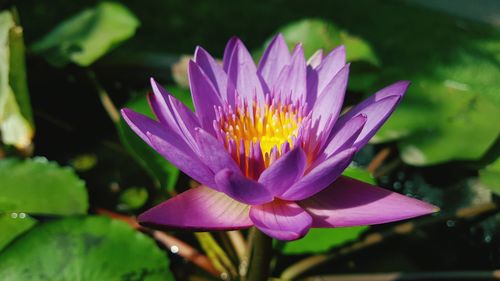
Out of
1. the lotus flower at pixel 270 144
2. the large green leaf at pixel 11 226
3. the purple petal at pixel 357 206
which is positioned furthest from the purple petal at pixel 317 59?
the large green leaf at pixel 11 226

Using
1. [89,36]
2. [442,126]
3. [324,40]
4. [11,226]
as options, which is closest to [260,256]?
[11,226]

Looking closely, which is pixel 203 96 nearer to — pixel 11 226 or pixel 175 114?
pixel 175 114

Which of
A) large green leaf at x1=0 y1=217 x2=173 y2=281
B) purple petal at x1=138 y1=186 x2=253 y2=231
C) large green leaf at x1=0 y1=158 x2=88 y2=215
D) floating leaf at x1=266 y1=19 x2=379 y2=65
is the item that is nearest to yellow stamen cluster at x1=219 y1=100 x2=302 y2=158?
purple petal at x1=138 y1=186 x2=253 y2=231

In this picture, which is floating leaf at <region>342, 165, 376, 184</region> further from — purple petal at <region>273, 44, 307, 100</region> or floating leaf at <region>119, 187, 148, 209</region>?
floating leaf at <region>119, 187, 148, 209</region>

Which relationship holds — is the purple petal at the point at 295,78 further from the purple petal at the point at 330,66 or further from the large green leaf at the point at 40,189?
the large green leaf at the point at 40,189

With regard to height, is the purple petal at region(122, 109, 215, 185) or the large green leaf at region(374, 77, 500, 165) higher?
the purple petal at region(122, 109, 215, 185)

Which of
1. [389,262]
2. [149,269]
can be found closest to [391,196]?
[149,269]
